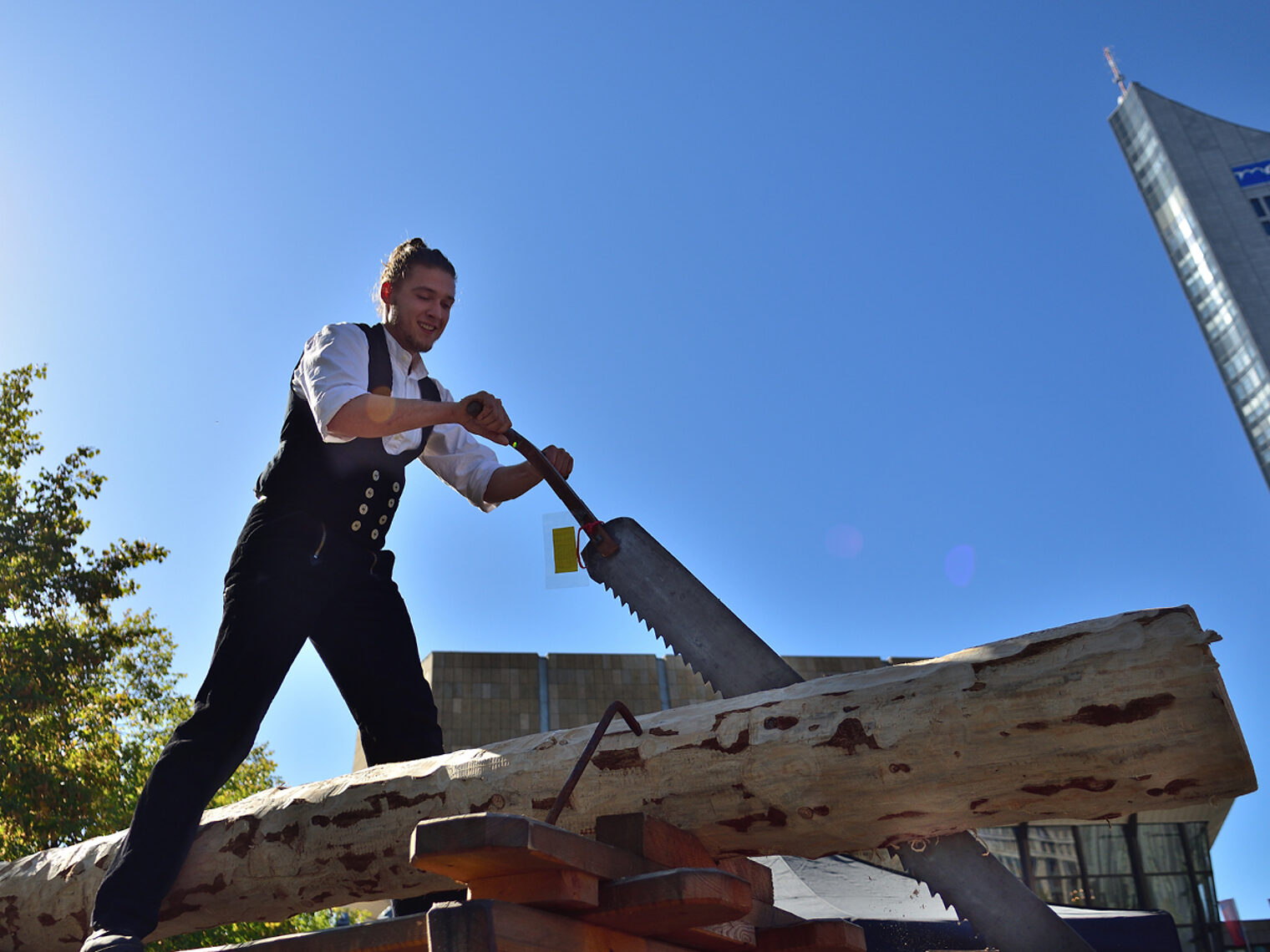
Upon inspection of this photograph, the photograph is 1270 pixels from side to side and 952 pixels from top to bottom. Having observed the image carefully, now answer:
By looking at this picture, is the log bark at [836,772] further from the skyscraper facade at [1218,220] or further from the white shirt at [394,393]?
the skyscraper facade at [1218,220]

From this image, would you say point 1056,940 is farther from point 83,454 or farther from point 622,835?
point 83,454

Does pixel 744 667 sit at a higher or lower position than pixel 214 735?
higher

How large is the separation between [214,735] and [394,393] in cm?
123

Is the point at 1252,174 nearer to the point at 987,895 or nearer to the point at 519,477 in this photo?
the point at 519,477

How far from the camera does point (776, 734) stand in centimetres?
226

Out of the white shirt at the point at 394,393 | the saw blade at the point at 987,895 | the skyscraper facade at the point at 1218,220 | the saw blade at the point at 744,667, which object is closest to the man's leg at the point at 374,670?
the white shirt at the point at 394,393

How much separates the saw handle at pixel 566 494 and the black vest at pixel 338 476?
1.45 ft

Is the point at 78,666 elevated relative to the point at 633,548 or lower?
elevated

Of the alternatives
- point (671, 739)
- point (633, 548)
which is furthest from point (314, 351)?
point (671, 739)

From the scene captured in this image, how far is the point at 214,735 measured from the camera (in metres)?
2.67

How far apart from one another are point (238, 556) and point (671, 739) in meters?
1.50

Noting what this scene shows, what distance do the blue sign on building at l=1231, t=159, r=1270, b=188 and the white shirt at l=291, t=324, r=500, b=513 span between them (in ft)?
284

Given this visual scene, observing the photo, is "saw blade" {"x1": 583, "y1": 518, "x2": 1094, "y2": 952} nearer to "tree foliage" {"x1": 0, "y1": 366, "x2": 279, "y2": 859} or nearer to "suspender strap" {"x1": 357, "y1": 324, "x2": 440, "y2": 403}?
"suspender strap" {"x1": 357, "y1": 324, "x2": 440, "y2": 403}

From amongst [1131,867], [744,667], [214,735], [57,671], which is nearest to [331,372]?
[214,735]
